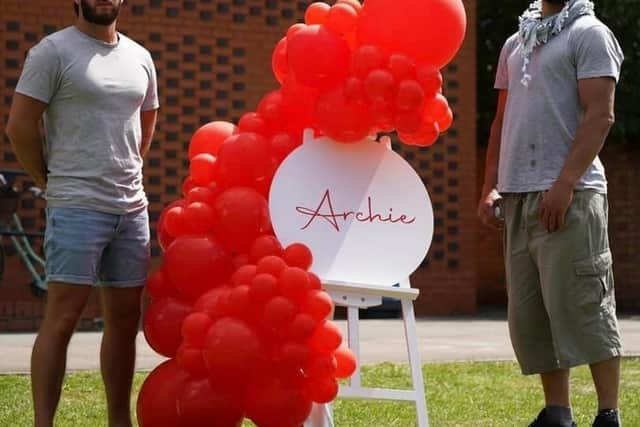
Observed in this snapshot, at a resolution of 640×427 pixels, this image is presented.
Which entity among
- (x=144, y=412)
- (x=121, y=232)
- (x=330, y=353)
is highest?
(x=121, y=232)

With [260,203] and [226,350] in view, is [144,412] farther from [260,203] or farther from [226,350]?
[260,203]

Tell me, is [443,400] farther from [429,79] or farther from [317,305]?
[429,79]

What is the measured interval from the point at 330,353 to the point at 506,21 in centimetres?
1171

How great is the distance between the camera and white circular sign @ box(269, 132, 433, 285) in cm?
445

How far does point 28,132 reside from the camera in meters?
4.60

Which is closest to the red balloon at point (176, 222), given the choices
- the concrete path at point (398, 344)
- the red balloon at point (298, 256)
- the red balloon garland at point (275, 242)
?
the red balloon garland at point (275, 242)

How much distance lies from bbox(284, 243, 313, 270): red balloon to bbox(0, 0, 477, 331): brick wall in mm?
6745

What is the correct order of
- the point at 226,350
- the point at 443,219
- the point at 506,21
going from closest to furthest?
the point at 226,350 → the point at 443,219 → the point at 506,21

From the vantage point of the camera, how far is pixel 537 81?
4609 millimetres

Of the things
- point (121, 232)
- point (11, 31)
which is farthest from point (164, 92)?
point (121, 232)

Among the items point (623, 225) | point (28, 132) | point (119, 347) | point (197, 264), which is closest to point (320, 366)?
point (197, 264)

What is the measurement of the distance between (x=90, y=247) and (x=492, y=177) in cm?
172

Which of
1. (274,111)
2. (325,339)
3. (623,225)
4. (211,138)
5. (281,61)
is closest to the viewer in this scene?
(325,339)

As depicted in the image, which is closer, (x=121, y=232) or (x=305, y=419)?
(x=305, y=419)
